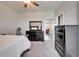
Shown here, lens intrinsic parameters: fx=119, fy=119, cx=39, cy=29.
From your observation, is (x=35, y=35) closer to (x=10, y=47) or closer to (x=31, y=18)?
(x=31, y=18)

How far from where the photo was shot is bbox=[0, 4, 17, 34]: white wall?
4186 mm

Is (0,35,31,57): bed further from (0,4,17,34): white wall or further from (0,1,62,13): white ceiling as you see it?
(0,1,62,13): white ceiling

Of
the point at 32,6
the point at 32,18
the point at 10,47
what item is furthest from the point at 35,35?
the point at 10,47

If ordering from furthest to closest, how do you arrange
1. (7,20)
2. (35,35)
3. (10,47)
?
(35,35)
(7,20)
(10,47)

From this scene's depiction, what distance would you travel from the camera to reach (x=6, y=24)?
4.38 metres

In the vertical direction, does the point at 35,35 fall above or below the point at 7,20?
below

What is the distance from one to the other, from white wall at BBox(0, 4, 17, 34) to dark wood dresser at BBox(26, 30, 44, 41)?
2.12 ft

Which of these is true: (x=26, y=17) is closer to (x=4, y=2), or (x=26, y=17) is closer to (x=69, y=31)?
(x=4, y=2)

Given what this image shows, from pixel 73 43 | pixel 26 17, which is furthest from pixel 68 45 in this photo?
pixel 26 17

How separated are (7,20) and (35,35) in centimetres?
120

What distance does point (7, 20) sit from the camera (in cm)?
443

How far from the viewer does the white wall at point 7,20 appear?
4186 millimetres

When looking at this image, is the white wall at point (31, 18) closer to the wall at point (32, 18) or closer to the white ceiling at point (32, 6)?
the wall at point (32, 18)

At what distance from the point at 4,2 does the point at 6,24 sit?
0.79 m
